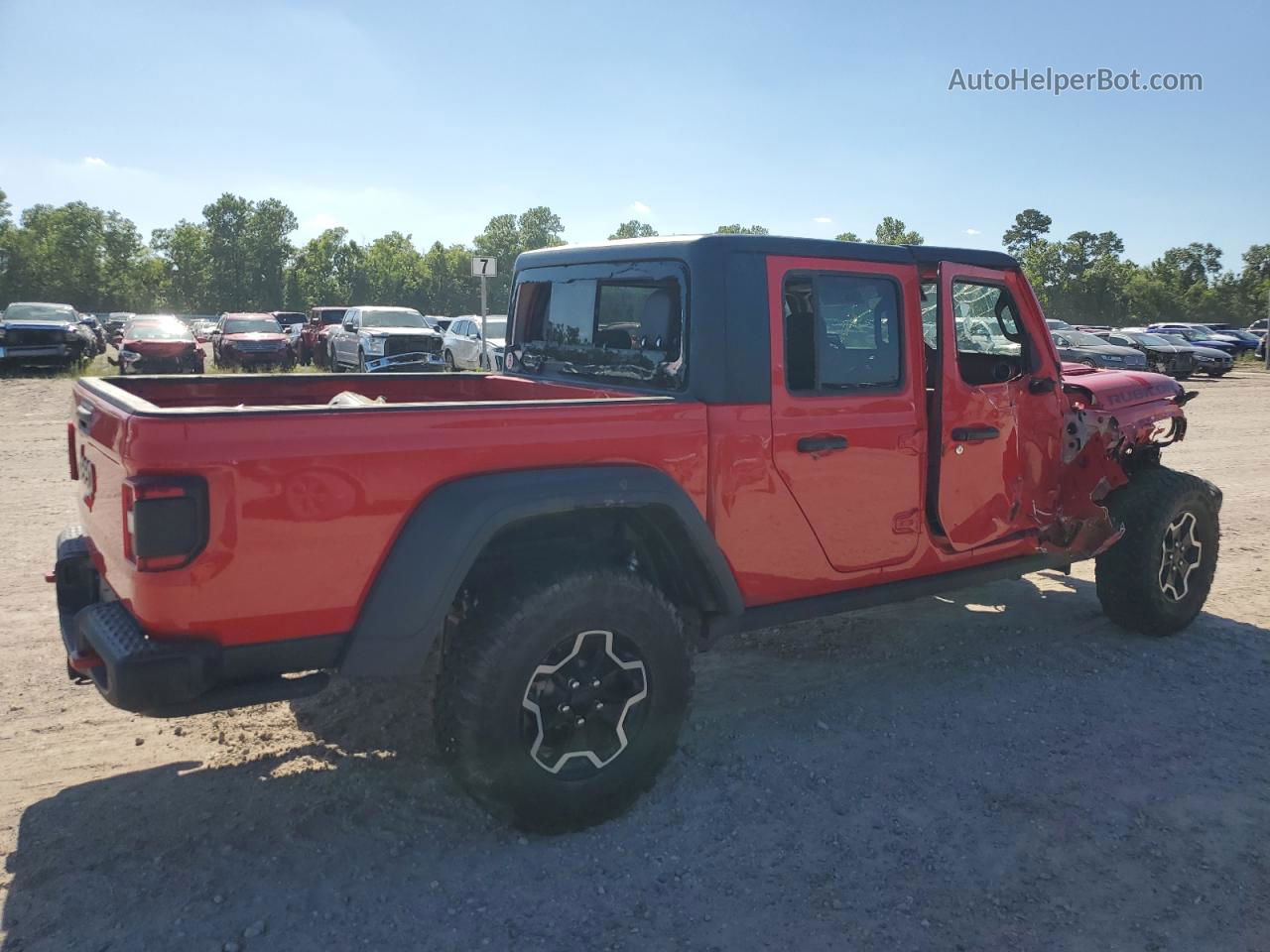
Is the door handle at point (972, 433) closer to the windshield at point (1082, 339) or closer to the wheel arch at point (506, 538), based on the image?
the wheel arch at point (506, 538)

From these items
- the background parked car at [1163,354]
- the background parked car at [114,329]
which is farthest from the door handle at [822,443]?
the background parked car at [1163,354]

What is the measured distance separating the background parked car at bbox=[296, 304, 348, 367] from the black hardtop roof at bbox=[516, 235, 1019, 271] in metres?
22.7

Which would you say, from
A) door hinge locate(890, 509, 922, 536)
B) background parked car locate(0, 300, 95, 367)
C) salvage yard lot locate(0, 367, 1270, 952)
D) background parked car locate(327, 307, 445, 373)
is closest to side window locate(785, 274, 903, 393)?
door hinge locate(890, 509, 922, 536)

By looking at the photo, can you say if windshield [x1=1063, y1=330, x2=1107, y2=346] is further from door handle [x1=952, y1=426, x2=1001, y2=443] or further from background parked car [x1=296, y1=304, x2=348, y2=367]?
door handle [x1=952, y1=426, x2=1001, y2=443]

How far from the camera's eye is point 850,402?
3826 mm

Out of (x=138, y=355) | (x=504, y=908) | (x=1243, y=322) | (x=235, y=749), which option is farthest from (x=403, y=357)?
(x=1243, y=322)

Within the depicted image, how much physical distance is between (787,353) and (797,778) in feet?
5.42

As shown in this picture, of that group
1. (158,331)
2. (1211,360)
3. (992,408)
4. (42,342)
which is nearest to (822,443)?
(992,408)

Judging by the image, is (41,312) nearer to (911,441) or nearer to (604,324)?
(604,324)

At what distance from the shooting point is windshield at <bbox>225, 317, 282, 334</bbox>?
23761 mm

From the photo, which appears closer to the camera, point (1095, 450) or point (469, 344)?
point (1095, 450)

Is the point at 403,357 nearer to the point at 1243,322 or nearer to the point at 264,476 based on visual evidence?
the point at 264,476

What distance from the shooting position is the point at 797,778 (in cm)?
365

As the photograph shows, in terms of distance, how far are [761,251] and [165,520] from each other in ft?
7.48
